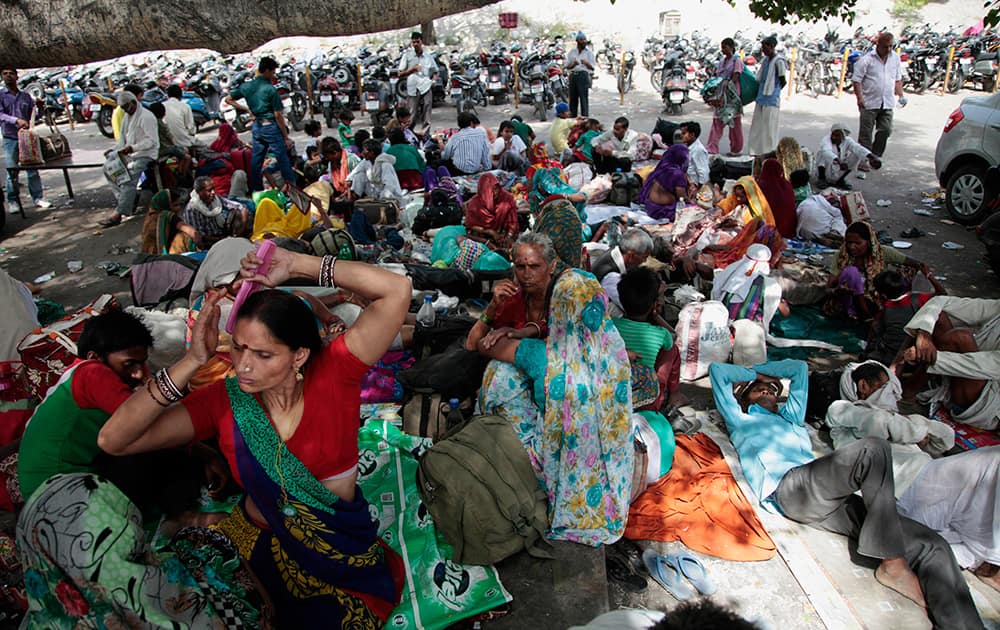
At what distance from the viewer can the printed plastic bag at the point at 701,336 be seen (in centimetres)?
481

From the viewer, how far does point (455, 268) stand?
5836 mm

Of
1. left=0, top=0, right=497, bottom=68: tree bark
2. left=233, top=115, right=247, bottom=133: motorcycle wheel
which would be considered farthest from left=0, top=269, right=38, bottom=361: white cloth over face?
left=233, top=115, right=247, bottom=133: motorcycle wheel

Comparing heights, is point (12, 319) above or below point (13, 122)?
below

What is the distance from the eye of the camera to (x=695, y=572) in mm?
3074

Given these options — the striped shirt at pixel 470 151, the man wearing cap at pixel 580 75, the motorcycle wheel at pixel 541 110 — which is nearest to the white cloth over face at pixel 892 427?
the striped shirt at pixel 470 151

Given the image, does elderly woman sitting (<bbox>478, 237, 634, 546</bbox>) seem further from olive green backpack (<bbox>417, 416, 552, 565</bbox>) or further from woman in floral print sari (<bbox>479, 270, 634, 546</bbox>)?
olive green backpack (<bbox>417, 416, 552, 565</bbox>)

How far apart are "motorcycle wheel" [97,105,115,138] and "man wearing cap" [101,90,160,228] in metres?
6.62

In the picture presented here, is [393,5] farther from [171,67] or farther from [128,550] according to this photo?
[171,67]

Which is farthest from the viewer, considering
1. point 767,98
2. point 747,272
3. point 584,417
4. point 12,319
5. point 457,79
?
point 457,79

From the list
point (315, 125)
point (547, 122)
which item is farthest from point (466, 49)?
point (315, 125)

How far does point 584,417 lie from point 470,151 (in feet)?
22.6

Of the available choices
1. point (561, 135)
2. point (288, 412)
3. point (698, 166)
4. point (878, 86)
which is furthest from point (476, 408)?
point (878, 86)

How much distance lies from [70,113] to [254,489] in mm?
16915

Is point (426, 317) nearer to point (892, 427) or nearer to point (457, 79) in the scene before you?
point (892, 427)
